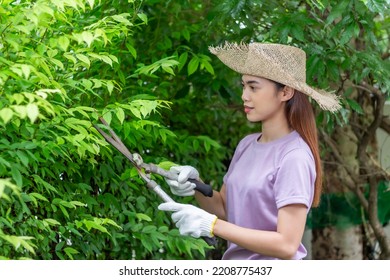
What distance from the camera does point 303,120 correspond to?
3.02 m

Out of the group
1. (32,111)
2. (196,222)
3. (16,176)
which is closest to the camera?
(32,111)

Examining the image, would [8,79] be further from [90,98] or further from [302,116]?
[302,116]

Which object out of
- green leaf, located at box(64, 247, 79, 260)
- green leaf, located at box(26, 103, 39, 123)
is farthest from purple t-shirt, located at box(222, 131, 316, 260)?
green leaf, located at box(26, 103, 39, 123)

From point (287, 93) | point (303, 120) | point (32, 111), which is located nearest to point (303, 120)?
point (303, 120)

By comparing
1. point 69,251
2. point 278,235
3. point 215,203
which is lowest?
point 69,251

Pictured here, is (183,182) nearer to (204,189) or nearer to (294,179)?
(204,189)

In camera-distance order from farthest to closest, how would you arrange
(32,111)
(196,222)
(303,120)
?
(303,120)
(196,222)
(32,111)

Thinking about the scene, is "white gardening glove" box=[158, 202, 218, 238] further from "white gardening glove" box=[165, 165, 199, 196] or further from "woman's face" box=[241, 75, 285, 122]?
"woman's face" box=[241, 75, 285, 122]

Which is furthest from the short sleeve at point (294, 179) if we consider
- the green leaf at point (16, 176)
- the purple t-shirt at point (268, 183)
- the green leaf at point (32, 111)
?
the green leaf at point (32, 111)

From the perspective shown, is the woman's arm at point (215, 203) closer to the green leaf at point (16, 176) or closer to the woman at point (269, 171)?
the woman at point (269, 171)

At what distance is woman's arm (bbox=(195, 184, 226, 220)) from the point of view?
3.27m

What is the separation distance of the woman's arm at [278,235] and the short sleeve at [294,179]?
34 mm

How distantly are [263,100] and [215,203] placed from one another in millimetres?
511
